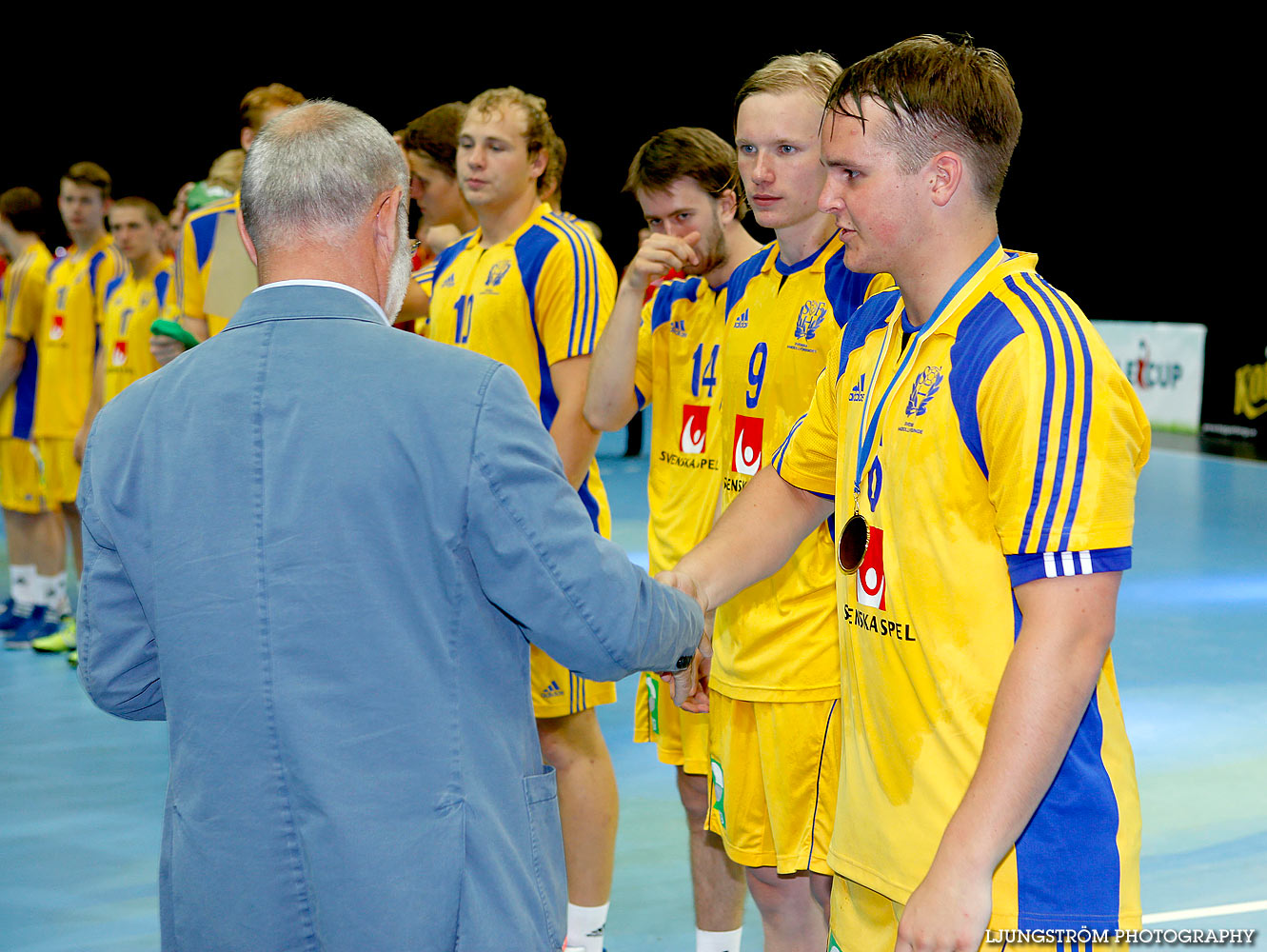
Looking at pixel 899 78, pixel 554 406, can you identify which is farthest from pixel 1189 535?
pixel 899 78

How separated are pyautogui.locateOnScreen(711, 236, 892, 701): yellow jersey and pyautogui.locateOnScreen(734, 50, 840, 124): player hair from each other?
0.33 metres

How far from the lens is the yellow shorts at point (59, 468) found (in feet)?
22.3

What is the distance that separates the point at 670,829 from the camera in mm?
4211

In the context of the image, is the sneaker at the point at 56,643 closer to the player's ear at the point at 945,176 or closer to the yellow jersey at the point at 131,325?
the yellow jersey at the point at 131,325

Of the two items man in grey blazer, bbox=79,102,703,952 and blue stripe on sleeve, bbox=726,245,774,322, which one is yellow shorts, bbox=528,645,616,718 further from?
man in grey blazer, bbox=79,102,703,952

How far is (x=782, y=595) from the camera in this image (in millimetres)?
2666

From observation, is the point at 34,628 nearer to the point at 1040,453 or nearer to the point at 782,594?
the point at 782,594

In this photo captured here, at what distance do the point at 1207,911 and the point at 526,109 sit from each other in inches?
113

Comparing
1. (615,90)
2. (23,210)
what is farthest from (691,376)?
(615,90)

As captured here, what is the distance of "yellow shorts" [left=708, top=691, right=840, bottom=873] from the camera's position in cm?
263

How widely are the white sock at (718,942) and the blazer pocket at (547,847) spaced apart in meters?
1.52

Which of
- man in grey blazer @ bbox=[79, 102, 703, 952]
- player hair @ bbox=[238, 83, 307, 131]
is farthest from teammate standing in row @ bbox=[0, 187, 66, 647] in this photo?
man in grey blazer @ bbox=[79, 102, 703, 952]

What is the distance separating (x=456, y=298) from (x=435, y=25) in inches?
436

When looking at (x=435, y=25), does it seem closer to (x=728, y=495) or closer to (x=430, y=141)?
(x=430, y=141)
